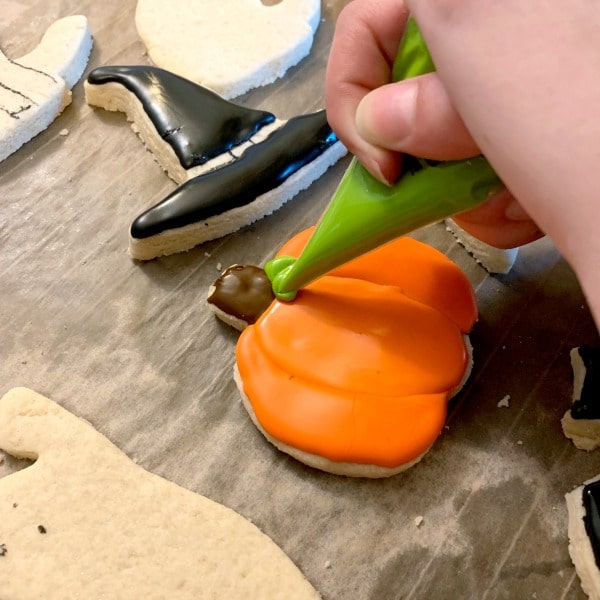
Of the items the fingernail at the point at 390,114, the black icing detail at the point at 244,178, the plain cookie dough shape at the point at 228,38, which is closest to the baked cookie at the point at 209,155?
the black icing detail at the point at 244,178

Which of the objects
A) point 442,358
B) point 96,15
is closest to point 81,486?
point 442,358

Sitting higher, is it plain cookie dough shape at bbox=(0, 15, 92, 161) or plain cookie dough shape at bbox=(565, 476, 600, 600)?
plain cookie dough shape at bbox=(0, 15, 92, 161)

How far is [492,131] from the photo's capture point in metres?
0.52

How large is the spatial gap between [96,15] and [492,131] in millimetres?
1299

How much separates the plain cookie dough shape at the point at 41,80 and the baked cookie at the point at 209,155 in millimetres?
114

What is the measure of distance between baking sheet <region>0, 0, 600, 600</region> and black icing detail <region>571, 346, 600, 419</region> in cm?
5

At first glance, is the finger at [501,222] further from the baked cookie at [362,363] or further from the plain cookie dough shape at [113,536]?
the plain cookie dough shape at [113,536]

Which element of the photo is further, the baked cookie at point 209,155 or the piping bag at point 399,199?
the baked cookie at point 209,155

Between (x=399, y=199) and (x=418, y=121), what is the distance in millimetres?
159

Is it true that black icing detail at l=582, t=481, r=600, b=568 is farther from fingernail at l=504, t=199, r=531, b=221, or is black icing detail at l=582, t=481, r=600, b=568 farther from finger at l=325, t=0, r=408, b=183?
finger at l=325, t=0, r=408, b=183

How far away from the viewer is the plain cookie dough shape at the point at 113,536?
2.77ft

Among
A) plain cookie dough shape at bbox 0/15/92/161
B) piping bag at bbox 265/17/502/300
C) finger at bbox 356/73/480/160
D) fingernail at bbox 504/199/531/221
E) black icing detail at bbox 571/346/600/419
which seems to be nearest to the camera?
finger at bbox 356/73/480/160

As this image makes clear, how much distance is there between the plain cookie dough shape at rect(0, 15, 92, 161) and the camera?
130 centimetres

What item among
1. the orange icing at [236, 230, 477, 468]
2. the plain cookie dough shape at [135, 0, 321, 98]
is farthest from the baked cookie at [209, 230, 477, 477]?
the plain cookie dough shape at [135, 0, 321, 98]
